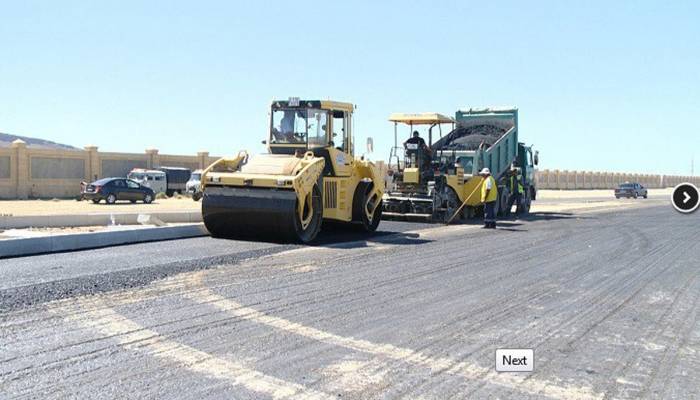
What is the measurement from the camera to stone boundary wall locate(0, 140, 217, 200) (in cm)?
3853

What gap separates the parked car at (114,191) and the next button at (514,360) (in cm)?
3136

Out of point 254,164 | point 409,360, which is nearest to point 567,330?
point 409,360

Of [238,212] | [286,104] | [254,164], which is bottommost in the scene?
[238,212]

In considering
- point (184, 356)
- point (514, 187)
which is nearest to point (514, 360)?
point (184, 356)

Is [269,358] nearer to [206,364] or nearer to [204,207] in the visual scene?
[206,364]

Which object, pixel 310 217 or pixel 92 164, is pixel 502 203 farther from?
pixel 92 164

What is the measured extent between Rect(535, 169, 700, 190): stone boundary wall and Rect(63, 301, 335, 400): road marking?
78.8 m

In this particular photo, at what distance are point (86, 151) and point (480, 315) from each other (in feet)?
126

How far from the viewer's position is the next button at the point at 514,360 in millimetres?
5695

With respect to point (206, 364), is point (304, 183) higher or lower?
higher

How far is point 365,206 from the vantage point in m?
16.5

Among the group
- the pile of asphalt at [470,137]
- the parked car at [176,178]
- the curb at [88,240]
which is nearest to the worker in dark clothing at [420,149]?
the pile of asphalt at [470,137]

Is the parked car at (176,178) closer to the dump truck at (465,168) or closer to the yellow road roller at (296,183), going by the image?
the dump truck at (465,168)

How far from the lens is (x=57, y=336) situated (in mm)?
6297
